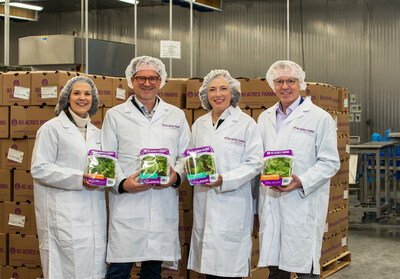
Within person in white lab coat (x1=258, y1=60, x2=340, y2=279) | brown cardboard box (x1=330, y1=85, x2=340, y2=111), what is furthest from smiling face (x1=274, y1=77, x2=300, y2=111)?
brown cardboard box (x1=330, y1=85, x2=340, y2=111)

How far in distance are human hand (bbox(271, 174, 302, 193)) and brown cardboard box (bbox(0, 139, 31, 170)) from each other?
1.95 m

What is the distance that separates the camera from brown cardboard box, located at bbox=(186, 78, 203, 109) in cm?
379

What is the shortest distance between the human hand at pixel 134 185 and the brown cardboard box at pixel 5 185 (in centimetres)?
143

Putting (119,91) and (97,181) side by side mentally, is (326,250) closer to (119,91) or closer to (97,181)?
(119,91)

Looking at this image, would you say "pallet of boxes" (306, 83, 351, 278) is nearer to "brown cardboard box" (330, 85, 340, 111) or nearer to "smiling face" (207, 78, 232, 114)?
"brown cardboard box" (330, 85, 340, 111)

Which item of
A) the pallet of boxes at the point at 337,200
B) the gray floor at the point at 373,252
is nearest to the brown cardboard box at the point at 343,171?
the pallet of boxes at the point at 337,200

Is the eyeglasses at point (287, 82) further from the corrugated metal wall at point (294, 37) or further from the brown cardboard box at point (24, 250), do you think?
the corrugated metal wall at point (294, 37)

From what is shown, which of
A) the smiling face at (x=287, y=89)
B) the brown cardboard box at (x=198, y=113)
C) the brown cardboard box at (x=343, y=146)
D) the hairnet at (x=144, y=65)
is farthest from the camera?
the brown cardboard box at (x=343, y=146)

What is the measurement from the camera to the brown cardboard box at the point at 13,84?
365 cm

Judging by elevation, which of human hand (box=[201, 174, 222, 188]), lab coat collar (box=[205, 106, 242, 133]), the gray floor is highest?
lab coat collar (box=[205, 106, 242, 133])

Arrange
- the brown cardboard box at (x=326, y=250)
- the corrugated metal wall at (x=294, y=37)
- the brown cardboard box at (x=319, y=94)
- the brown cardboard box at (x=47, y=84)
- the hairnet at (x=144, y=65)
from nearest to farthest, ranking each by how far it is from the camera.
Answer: the hairnet at (x=144, y=65)
the brown cardboard box at (x=47, y=84)
the brown cardboard box at (x=319, y=94)
the brown cardboard box at (x=326, y=250)
the corrugated metal wall at (x=294, y=37)

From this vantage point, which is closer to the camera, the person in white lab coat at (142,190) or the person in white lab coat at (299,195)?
the person in white lab coat at (299,195)

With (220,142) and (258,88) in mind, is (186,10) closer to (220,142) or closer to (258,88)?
(258,88)

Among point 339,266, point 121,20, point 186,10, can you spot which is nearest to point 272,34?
point 186,10
